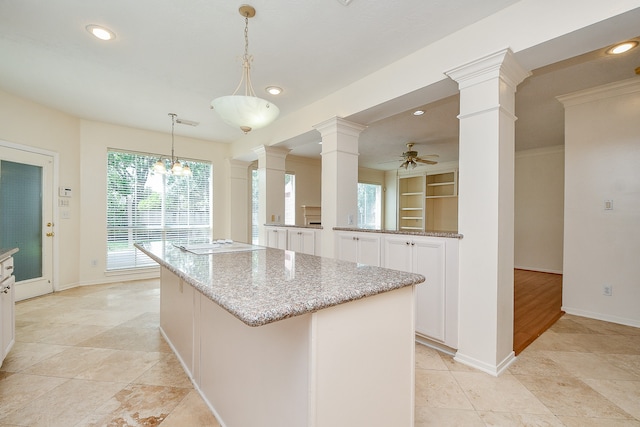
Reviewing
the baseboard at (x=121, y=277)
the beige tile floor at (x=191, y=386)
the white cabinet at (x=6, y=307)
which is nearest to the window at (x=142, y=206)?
the baseboard at (x=121, y=277)

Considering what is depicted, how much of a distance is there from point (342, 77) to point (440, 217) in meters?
6.00

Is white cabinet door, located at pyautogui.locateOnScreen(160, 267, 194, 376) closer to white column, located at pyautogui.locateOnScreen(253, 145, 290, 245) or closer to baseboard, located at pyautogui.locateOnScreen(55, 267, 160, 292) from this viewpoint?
white column, located at pyautogui.locateOnScreen(253, 145, 290, 245)

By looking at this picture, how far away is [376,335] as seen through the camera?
3.70ft

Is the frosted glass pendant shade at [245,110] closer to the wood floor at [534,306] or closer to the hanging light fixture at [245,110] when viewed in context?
the hanging light fixture at [245,110]

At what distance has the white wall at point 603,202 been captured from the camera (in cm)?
297

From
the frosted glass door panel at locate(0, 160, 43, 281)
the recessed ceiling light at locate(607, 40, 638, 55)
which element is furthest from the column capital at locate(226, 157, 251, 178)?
the recessed ceiling light at locate(607, 40, 638, 55)

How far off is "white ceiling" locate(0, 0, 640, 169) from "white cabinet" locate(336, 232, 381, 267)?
1.40 metres

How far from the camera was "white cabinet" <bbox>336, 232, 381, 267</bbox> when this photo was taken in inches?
113

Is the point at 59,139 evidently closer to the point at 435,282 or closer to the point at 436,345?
the point at 435,282

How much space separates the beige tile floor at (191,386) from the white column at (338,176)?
1.59 m

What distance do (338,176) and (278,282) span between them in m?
2.33

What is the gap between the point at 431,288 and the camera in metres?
2.40

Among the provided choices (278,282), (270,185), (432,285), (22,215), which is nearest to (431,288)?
(432,285)

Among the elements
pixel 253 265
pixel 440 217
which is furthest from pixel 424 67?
pixel 440 217
